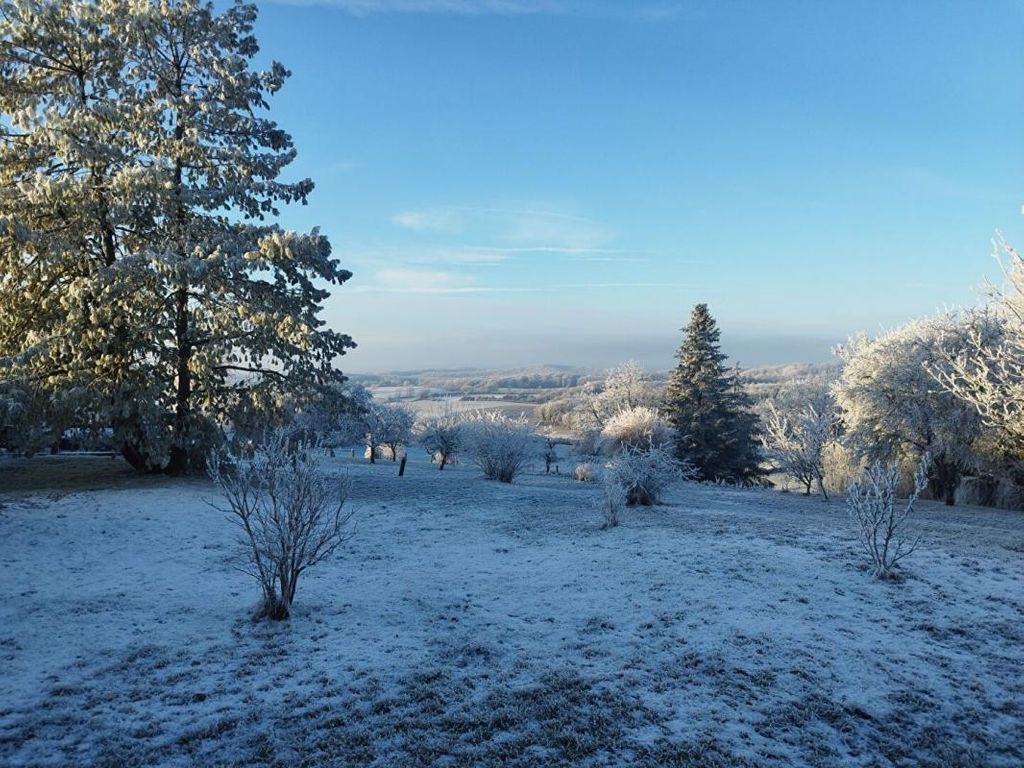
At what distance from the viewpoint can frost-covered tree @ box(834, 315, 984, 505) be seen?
697 inches

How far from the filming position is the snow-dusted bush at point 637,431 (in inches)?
1001

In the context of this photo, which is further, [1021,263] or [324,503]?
[1021,263]

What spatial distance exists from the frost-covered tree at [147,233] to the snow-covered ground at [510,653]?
183 inches

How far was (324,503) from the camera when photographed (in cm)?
676

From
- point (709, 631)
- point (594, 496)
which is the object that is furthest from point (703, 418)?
point (709, 631)

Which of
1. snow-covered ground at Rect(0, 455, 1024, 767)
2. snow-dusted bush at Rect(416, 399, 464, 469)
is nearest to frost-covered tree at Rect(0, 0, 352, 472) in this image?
snow-covered ground at Rect(0, 455, 1024, 767)

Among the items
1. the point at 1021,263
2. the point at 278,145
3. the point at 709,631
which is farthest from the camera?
the point at 278,145

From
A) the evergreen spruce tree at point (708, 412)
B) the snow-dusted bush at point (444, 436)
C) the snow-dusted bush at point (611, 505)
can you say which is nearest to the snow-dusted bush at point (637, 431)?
the evergreen spruce tree at point (708, 412)

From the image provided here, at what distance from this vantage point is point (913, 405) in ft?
60.1

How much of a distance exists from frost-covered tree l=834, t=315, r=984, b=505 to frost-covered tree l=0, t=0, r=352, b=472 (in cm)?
1646

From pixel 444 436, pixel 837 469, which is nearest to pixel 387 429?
pixel 444 436

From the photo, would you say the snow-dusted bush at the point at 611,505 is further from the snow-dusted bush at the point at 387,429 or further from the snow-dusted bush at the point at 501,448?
the snow-dusted bush at the point at 387,429

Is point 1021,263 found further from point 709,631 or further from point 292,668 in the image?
point 292,668

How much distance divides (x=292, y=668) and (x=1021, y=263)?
9.89m
